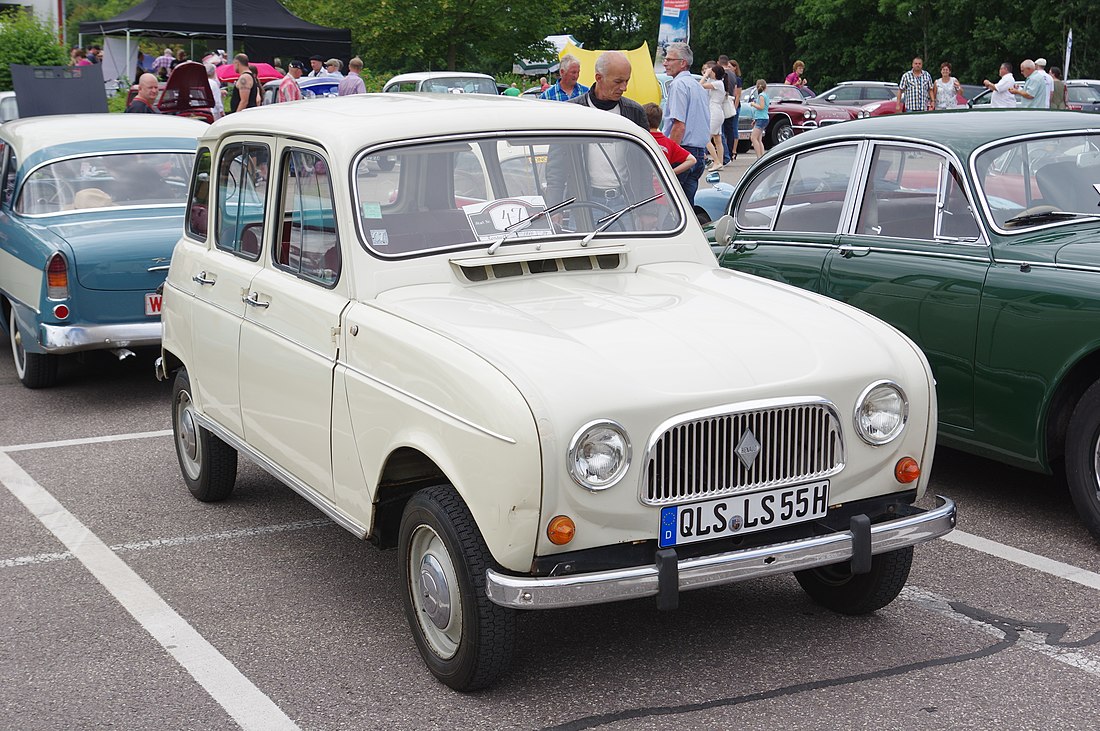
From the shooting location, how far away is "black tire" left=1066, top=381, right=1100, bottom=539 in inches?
213

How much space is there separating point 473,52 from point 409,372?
4398 cm

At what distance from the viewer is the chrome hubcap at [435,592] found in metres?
4.20

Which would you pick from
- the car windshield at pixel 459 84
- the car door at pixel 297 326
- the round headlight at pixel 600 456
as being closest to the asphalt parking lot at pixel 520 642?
the car door at pixel 297 326

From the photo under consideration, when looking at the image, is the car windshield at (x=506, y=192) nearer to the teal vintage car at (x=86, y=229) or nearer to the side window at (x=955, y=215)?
the side window at (x=955, y=215)

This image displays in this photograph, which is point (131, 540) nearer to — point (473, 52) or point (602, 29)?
point (473, 52)

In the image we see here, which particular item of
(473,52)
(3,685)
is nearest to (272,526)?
(3,685)

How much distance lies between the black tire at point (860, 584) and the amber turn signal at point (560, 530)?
1311mm

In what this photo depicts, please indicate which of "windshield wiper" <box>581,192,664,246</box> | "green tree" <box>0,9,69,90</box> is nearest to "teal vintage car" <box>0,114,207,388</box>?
"windshield wiper" <box>581,192,664,246</box>

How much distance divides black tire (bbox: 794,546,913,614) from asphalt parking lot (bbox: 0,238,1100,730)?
0.06 m

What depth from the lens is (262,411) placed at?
17.4 ft

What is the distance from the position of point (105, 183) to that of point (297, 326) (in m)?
5.18

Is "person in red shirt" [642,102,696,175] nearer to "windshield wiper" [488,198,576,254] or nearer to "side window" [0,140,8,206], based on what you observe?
"windshield wiper" [488,198,576,254]

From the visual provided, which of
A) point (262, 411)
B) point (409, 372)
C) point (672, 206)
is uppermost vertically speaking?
point (672, 206)

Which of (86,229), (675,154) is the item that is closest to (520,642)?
(86,229)
